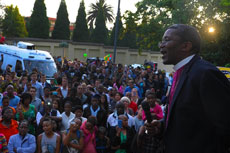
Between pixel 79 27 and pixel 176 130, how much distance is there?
48483 millimetres

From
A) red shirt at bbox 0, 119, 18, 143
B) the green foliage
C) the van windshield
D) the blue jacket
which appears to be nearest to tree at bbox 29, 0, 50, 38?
the green foliage

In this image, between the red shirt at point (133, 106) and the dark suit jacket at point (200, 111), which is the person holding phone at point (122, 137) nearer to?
the red shirt at point (133, 106)

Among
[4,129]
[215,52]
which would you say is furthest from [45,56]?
[215,52]

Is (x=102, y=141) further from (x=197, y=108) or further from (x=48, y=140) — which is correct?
(x=197, y=108)

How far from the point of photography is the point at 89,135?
605 cm

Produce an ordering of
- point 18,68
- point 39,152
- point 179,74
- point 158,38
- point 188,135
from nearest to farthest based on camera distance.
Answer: point 188,135
point 179,74
point 39,152
point 18,68
point 158,38

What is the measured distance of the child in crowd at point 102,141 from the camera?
6.27 metres

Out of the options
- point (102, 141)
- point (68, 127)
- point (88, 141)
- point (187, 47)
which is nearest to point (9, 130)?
point (68, 127)

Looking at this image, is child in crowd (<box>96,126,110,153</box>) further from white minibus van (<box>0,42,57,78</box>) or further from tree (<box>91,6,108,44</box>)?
tree (<box>91,6,108,44</box>)

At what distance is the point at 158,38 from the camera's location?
Result: 23719mm

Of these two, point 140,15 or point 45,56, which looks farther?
point 140,15

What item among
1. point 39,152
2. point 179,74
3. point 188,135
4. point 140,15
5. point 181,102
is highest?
point 140,15

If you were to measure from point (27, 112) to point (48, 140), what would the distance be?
147 cm

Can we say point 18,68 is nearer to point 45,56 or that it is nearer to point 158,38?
point 45,56
